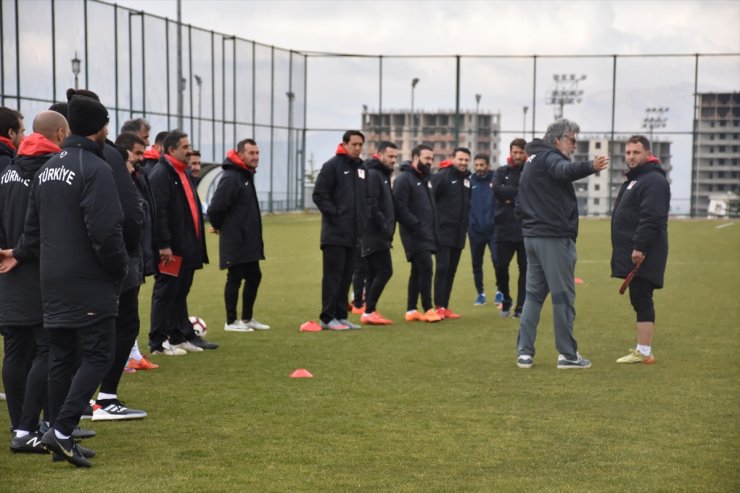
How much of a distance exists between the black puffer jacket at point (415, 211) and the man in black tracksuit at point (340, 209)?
65 cm

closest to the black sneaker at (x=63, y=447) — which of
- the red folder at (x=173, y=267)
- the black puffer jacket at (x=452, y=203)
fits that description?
the red folder at (x=173, y=267)

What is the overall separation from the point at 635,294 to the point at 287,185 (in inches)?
1341

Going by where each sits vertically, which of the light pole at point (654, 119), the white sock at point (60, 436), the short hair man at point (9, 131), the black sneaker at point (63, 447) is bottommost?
the black sneaker at point (63, 447)

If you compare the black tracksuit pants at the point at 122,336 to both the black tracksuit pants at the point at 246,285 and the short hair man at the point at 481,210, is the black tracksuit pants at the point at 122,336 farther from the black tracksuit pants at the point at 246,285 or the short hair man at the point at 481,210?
the short hair man at the point at 481,210

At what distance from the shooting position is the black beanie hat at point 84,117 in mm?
5719

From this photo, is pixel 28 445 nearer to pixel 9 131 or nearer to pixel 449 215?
pixel 9 131

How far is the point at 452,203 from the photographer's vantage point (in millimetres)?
12531

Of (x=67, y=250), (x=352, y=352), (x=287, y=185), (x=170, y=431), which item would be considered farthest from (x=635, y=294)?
(x=287, y=185)

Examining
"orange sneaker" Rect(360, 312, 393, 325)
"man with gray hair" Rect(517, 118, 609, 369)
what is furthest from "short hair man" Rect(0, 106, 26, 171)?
"orange sneaker" Rect(360, 312, 393, 325)

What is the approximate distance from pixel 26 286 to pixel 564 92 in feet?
137

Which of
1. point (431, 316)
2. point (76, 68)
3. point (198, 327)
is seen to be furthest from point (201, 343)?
point (76, 68)

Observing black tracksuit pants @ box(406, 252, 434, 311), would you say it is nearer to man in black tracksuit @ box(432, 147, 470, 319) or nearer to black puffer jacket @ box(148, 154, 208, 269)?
man in black tracksuit @ box(432, 147, 470, 319)

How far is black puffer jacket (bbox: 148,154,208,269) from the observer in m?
9.32

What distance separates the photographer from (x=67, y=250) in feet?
18.5
